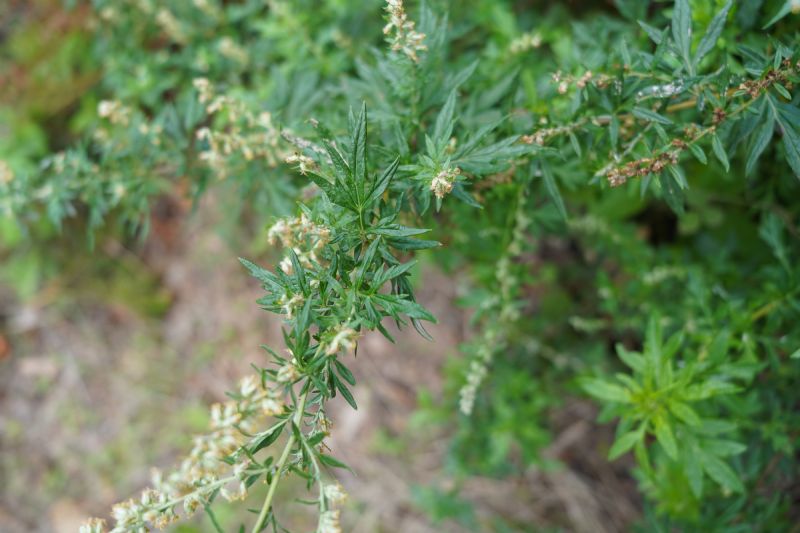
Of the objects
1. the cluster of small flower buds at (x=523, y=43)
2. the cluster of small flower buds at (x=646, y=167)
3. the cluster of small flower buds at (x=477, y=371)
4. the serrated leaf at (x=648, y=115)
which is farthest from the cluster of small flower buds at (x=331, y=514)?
the cluster of small flower buds at (x=523, y=43)

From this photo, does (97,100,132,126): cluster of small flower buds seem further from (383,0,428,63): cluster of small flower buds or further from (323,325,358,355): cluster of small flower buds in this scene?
(323,325,358,355): cluster of small flower buds

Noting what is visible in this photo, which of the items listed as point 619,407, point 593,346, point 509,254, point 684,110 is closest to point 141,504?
point 509,254

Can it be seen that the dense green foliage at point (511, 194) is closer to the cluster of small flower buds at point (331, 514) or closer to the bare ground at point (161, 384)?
the cluster of small flower buds at point (331, 514)

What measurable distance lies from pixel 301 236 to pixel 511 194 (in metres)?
1.07

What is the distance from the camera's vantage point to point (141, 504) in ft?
5.08

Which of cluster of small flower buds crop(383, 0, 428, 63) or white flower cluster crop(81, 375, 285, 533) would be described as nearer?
white flower cluster crop(81, 375, 285, 533)

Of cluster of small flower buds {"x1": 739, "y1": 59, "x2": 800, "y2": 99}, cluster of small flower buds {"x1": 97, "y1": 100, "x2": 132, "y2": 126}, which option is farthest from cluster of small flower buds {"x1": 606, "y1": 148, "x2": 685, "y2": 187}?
cluster of small flower buds {"x1": 97, "y1": 100, "x2": 132, "y2": 126}

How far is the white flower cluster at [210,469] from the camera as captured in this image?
1.51 meters

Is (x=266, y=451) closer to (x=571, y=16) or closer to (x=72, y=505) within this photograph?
(x=72, y=505)

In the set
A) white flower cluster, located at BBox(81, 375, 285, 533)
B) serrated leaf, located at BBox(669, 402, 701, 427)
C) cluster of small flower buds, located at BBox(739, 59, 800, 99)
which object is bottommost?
serrated leaf, located at BBox(669, 402, 701, 427)

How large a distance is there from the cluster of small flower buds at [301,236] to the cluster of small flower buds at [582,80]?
89 centimetres

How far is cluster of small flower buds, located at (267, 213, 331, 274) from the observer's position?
160 centimetres

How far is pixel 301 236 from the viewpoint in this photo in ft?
5.37

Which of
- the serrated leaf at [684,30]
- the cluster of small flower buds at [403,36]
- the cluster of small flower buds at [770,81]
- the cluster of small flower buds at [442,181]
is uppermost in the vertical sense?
the cluster of small flower buds at [403,36]
